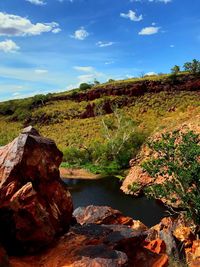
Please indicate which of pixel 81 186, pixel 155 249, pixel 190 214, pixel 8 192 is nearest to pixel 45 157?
pixel 8 192

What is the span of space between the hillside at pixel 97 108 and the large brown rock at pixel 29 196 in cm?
7076

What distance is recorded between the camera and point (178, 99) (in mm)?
114188

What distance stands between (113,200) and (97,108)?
6027 cm

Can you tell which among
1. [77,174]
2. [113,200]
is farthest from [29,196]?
[77,174]

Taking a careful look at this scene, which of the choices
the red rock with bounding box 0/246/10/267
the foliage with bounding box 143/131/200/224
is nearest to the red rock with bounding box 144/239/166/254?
the foliage with bounding box 143/131/200/224

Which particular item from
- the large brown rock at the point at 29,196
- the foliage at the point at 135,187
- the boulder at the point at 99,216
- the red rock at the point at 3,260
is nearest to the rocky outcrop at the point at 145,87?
the foliage at the point at 135,187

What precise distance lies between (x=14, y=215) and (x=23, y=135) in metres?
4.32

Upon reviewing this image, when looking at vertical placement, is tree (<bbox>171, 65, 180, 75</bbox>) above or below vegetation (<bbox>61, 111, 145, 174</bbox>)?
above

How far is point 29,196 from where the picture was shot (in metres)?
19.9

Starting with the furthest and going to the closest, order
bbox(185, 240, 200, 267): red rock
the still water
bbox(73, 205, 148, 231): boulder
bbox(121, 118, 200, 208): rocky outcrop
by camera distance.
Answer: bbox(121, 118, 200, 208): rocky outcrop → the still water → bbox(73, 205, 148, 231): boulder → bbox(185, 240, 200, 267): red rock

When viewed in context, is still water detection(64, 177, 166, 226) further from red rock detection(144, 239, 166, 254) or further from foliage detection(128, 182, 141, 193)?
red rock detection(144, 239, 166, 254)

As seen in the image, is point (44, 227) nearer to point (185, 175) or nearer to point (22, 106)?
point (185, 175)

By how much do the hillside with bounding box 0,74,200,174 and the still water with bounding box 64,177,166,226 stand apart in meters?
24.8

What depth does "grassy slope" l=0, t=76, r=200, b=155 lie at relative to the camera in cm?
10231
